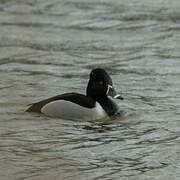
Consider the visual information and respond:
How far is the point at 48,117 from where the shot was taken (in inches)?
413

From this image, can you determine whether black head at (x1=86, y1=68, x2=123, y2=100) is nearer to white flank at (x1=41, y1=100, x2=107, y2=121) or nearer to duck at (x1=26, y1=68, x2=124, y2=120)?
duck at (x1=26, y1=68, x2=124, y2=120)

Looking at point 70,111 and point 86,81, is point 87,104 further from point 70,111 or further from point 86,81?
point 86,81

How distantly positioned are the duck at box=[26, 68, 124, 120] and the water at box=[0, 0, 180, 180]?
125mm

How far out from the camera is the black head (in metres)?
10.7

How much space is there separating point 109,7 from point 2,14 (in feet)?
9.49

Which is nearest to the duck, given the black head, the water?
the black head

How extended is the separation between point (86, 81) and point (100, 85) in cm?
242

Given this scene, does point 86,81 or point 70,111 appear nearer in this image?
point 70,111

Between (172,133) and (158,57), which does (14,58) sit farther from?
(172,133)

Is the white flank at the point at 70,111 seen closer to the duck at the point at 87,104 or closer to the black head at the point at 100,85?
the duck at the point at 87,104

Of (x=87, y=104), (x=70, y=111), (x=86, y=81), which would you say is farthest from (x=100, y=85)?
(x=86, y=81)

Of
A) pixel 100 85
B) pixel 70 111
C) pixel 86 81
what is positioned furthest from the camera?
pixel 86 81

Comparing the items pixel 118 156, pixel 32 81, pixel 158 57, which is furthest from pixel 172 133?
pixel 158 57

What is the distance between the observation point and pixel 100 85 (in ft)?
35.1
